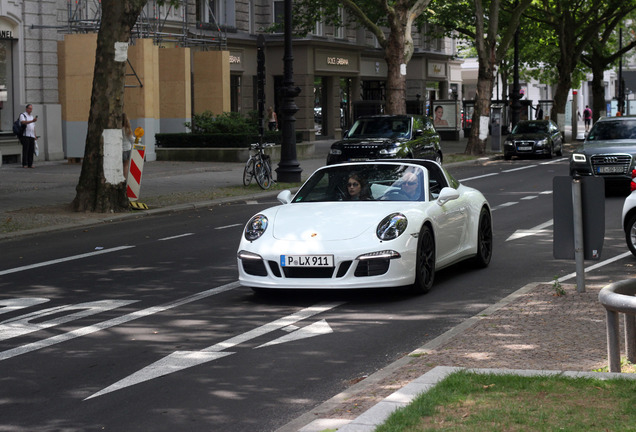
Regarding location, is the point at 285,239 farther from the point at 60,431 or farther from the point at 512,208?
the point at 512,208

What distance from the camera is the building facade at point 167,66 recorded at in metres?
34.0

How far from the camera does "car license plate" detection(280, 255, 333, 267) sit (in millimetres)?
9914

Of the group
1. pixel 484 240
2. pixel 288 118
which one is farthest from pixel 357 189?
pixel 288 118

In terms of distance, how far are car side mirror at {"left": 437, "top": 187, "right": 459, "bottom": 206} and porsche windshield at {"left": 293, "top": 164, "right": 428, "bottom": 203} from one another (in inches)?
7.3

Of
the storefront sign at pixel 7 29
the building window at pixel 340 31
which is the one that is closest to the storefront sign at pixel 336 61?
the building window at pixel 340 31

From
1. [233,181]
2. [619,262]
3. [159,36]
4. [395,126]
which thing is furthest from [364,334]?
[159,36]

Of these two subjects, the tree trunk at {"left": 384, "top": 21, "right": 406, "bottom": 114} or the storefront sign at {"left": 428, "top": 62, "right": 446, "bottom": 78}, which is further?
the storefront sign at {"left": 428, "top": 62, "right": 446, "bottom": 78}

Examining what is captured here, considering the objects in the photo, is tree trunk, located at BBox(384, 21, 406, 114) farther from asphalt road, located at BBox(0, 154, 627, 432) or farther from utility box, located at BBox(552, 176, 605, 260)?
utility box, located at BBox(552, 176, 605, 260)

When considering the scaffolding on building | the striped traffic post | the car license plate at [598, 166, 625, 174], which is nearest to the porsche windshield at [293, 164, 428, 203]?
the striped traffic post

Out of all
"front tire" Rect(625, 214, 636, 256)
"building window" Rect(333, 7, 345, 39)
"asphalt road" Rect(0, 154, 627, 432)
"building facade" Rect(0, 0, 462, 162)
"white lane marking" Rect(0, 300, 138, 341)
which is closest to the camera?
"asphalt road" Rect(0, 154, 627, 432)

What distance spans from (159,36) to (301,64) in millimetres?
12352

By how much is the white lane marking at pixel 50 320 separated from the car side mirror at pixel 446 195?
3.30 meters

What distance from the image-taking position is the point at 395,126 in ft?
97.1

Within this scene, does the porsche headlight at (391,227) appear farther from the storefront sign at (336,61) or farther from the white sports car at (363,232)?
the storefront sign at (336,61)
